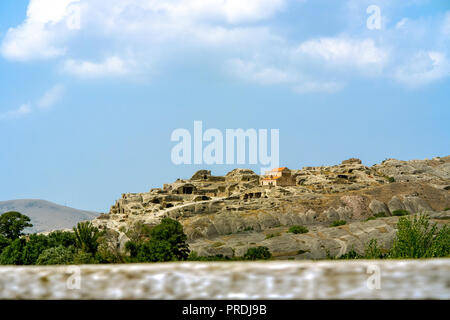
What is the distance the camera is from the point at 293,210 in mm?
59125

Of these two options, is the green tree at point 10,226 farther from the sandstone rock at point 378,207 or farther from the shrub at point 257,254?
the sandstone rock at point 378,207

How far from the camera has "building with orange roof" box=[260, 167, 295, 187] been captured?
8394 centimetres

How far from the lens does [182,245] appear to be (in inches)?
1564

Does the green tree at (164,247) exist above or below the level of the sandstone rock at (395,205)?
below

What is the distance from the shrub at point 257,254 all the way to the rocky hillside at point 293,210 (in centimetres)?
157

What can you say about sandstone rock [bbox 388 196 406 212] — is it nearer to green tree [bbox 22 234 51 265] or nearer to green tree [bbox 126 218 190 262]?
green tree [bbox 126 218 190 262]

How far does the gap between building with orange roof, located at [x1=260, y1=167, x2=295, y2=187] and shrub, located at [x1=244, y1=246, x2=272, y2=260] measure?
43124 mm

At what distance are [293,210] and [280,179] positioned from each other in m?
25.1

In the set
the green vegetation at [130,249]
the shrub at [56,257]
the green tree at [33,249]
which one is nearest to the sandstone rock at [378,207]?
the green vegetation at [130,249]

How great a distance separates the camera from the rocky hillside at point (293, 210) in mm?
42750

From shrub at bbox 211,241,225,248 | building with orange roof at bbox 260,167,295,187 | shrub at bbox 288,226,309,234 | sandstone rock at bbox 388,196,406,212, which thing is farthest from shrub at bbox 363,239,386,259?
building with orange roof at bbox 260,167,295,187

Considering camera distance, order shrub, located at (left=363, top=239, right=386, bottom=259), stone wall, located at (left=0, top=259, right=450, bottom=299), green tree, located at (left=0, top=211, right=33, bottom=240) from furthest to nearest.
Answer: green tree, located at (left=0, top=211, right=33, bottom=240)
shrub, located at (left=363, top=239, right=386, bottom=259)
stone wall, located at (left=0, top=259, right=450, bottom=299)
